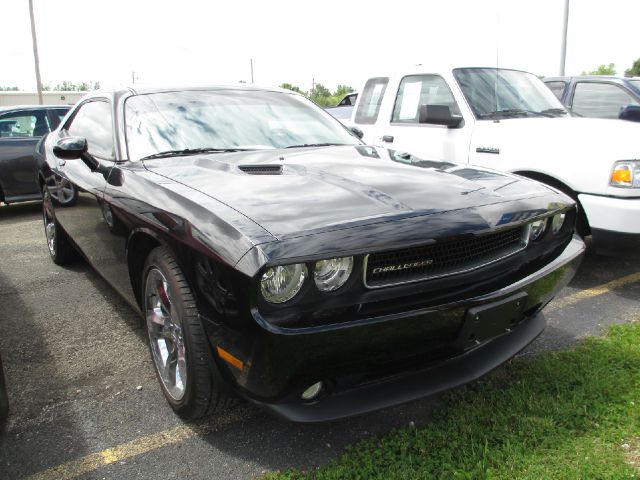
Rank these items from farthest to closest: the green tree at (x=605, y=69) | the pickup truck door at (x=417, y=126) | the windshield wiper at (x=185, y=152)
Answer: the green tree at (x=605, y=69) → the pickup truck door at (x=417, y=126) → the windshield wiper at (x=185, y=152)

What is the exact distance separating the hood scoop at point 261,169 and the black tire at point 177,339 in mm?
565

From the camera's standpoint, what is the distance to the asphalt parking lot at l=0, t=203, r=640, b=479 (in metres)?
2.23

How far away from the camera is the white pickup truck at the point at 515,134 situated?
3.80 m

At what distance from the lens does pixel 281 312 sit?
180 cm

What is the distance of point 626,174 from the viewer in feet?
12.3

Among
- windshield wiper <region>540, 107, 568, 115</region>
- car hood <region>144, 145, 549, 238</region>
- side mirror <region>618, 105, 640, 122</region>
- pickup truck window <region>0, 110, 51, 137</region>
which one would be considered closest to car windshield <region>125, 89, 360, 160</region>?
car hood <region>144, 145, 549, 238</region>

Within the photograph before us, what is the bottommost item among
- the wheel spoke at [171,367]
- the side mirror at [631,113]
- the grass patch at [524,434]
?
the grass patch at [524,434]

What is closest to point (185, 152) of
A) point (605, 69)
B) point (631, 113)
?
point (631, 113)

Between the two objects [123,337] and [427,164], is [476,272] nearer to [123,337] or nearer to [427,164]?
[427,164]

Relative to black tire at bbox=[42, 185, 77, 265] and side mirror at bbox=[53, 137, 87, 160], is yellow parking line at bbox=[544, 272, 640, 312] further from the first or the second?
black tire at bbox=[42, 185, 77, 265]

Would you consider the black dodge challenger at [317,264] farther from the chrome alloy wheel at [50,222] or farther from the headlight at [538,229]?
the chrome alloy wheel at [50,222]

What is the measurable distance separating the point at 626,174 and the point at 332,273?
2846mm

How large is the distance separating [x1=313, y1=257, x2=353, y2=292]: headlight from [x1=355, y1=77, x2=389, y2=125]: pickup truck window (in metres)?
4.15

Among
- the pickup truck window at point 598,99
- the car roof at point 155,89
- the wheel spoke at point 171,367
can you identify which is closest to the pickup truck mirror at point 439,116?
the car roof at point 155,89
